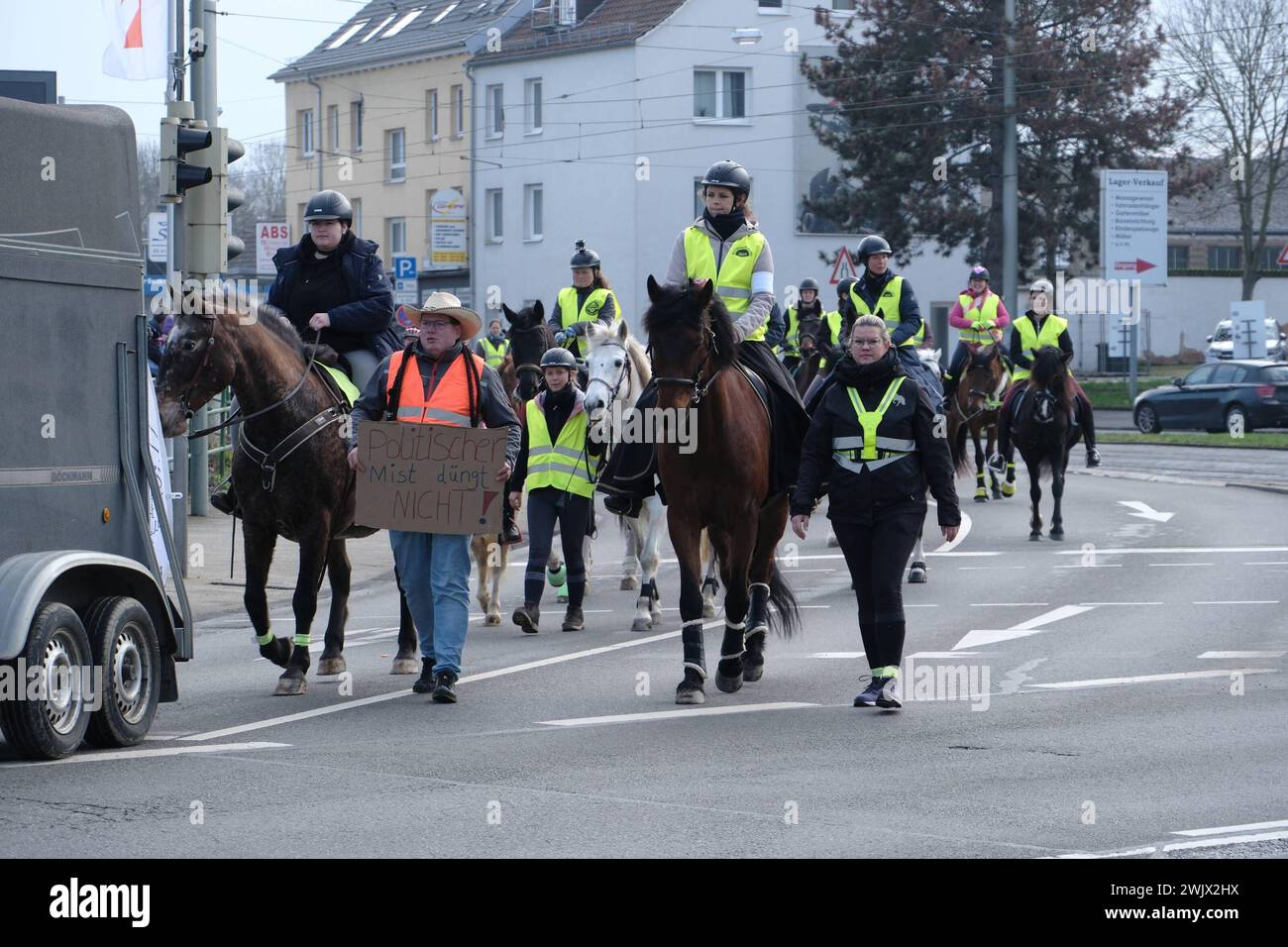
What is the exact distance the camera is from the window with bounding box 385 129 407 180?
72562mm

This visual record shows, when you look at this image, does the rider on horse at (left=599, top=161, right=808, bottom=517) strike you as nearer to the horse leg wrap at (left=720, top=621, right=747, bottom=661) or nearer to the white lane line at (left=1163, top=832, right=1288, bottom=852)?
the horse leg wrap at (left=720, top=621, right=747, bottom=661)

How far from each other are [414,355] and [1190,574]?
895 centimetres

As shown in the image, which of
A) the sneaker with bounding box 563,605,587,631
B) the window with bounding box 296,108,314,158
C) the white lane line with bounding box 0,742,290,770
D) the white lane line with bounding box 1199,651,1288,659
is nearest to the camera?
the white lane line with bounding box 0,742,290,770

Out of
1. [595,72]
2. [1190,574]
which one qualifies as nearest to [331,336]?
[1190,574]

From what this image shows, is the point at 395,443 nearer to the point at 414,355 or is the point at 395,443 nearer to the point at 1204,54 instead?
the point at 414,355

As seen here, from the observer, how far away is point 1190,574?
1831 cm

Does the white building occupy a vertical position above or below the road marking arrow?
above

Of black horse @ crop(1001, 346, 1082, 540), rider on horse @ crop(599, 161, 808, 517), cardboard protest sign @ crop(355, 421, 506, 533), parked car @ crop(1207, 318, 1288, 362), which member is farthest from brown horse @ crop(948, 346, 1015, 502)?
parked car @ crop(1207, 318, 1288, 362)

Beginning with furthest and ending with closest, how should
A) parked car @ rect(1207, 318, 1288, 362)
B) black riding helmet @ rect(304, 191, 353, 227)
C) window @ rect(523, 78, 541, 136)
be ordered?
window @ rect(523, 78, 541, 136), parked car @ rect(1207, 318, 1288, 362), black riding helmet @ rect(304, 191, 353, 227)

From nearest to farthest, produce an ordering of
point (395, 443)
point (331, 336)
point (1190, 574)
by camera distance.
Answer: point (395, 443) → point (331, 336) → point (1190, 574)

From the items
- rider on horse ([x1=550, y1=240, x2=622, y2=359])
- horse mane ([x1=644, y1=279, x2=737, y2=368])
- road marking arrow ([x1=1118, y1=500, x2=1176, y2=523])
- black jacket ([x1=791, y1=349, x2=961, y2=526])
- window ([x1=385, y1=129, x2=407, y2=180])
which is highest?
window ([x1=385, y1=129, x2=407, y2=180])

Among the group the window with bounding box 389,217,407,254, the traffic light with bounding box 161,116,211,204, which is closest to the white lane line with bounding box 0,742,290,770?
the traffic light with bounding box 161,116,211,204

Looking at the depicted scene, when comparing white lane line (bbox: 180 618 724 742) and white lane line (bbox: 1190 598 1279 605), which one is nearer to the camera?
white lane line (bbox: 180 618 724 742)

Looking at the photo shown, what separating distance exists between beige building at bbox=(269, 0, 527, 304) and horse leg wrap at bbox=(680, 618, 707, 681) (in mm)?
55982
